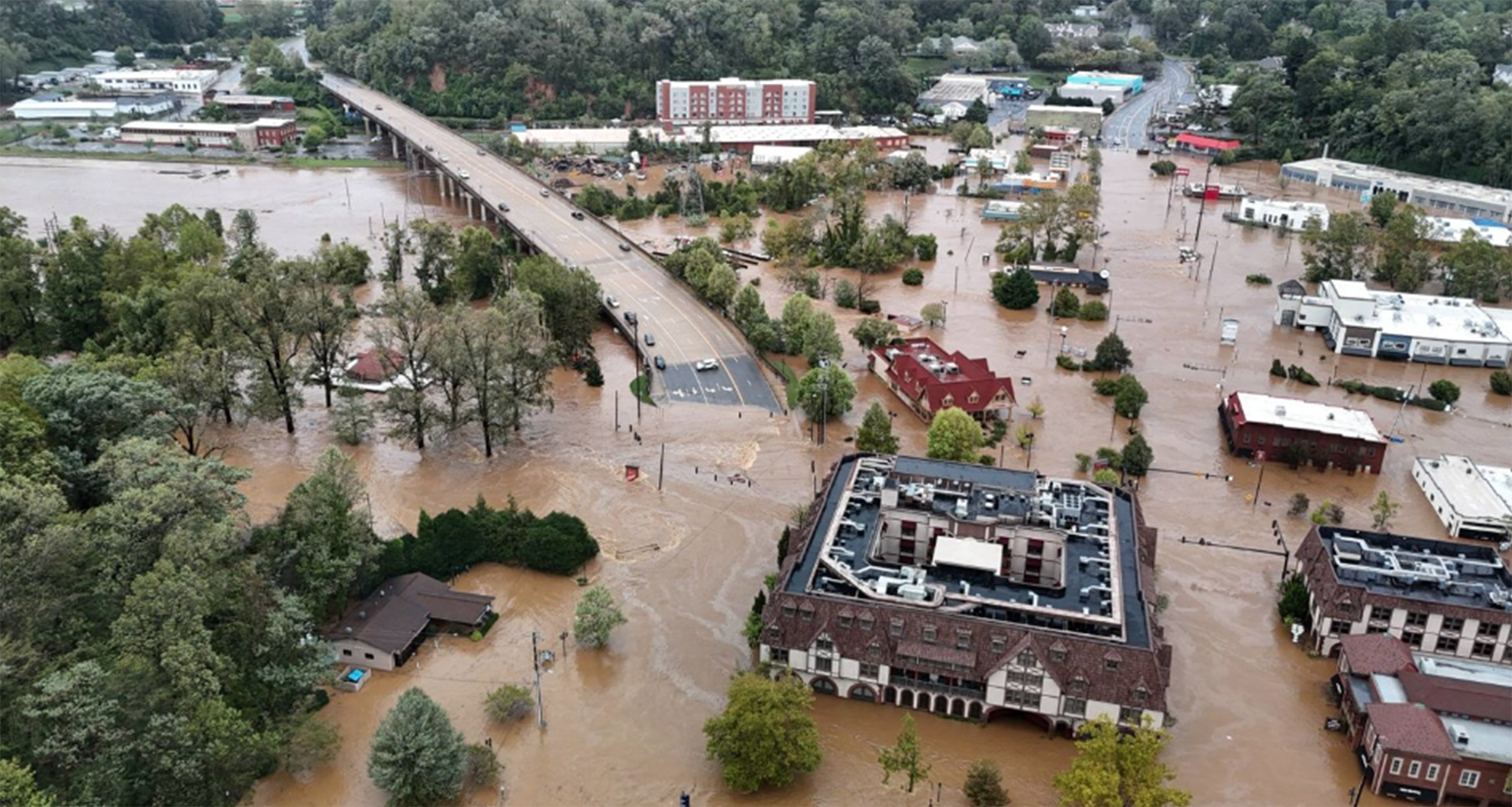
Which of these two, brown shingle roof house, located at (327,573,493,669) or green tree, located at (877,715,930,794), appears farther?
brown shingle roof house, located at (327,573,493,669)

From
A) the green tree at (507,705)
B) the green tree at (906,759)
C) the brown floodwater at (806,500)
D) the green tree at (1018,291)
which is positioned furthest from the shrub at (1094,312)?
the green tree at (507,705)

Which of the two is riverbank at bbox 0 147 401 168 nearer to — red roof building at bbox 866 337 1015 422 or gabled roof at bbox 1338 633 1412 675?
red roof building at bbox 866 337 1015 422

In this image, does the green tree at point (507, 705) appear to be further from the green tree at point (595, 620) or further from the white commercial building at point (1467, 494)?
the white commercial building at point (1467, 494)

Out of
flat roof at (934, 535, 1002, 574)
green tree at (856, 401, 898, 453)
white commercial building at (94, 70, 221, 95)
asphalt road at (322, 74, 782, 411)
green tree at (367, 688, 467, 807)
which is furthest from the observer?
white commercial building at (94, 70, 221, 95)

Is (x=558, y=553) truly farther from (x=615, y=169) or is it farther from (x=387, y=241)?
(x=615, y=169)

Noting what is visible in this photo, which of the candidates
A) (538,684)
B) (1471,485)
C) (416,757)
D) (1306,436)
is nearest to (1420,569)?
(1471,485)

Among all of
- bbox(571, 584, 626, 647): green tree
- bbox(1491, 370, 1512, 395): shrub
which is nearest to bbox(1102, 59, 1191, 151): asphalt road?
bbox(1491, 370, 1512, 395): shrub

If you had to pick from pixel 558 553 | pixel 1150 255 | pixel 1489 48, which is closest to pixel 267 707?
pixel 558 553
